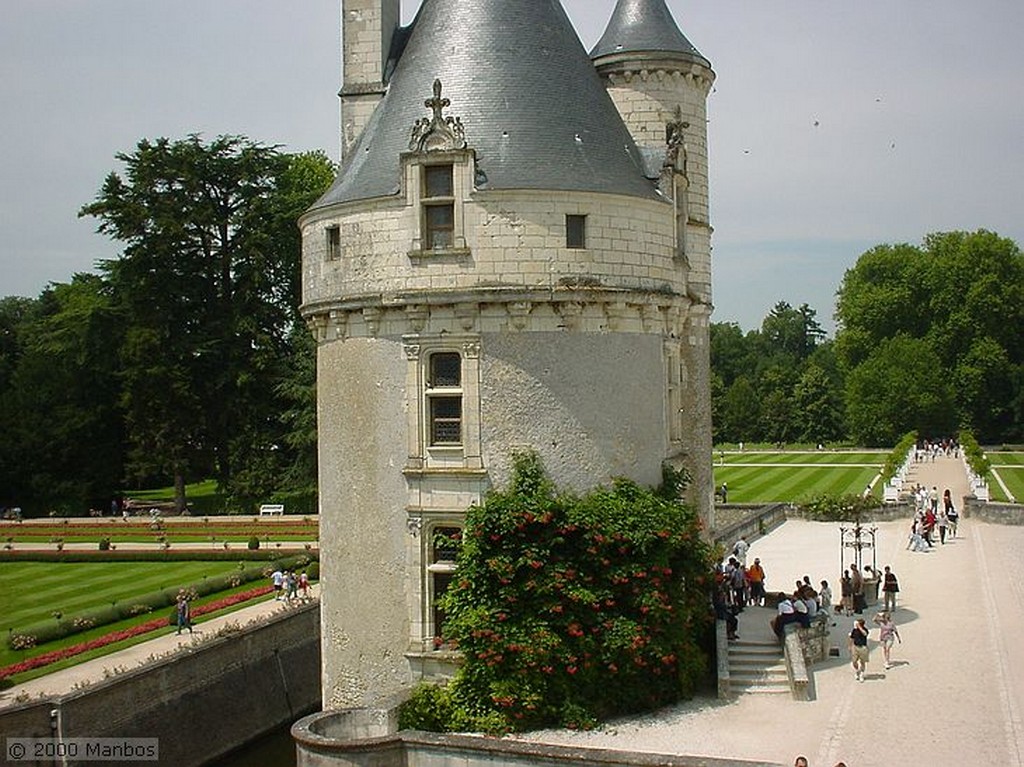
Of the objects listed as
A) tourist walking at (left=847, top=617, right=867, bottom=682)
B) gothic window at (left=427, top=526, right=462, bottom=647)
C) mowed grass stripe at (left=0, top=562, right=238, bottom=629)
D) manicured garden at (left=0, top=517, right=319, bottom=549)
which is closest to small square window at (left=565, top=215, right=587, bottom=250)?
gothic window at (left=427, top=526, right=462, bottom=647)

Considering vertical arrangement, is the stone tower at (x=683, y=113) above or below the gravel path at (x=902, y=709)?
above

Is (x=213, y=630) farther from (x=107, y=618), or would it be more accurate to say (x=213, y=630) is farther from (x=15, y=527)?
(x=15, y=527)

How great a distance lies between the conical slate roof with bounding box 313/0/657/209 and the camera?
18719 mm

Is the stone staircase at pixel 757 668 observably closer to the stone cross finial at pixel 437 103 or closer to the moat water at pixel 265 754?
the moat water at pixel 265 754

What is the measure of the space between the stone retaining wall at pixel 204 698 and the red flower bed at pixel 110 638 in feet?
9.26

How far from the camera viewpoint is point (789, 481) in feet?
205

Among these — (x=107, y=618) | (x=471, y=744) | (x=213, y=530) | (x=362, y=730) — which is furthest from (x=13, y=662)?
(x=213, y=530)

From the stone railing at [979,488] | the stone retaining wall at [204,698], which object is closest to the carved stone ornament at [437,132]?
the stone retaining wall at [204,698]

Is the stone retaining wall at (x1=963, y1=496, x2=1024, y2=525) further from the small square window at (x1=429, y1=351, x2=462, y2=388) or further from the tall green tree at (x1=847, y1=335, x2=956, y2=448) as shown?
the tall green tree at (x1=847, y1=335, x2=956, y2=448)

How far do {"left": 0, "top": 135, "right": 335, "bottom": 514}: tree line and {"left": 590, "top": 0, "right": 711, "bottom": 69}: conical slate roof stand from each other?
27.0 metres

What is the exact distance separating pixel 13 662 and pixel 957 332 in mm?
84793

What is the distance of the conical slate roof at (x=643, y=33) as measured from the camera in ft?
78.0

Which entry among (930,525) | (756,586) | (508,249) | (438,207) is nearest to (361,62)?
(438,207)

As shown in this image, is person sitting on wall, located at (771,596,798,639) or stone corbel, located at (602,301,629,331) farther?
person sitting on wall, located at (771,596,798,639)
